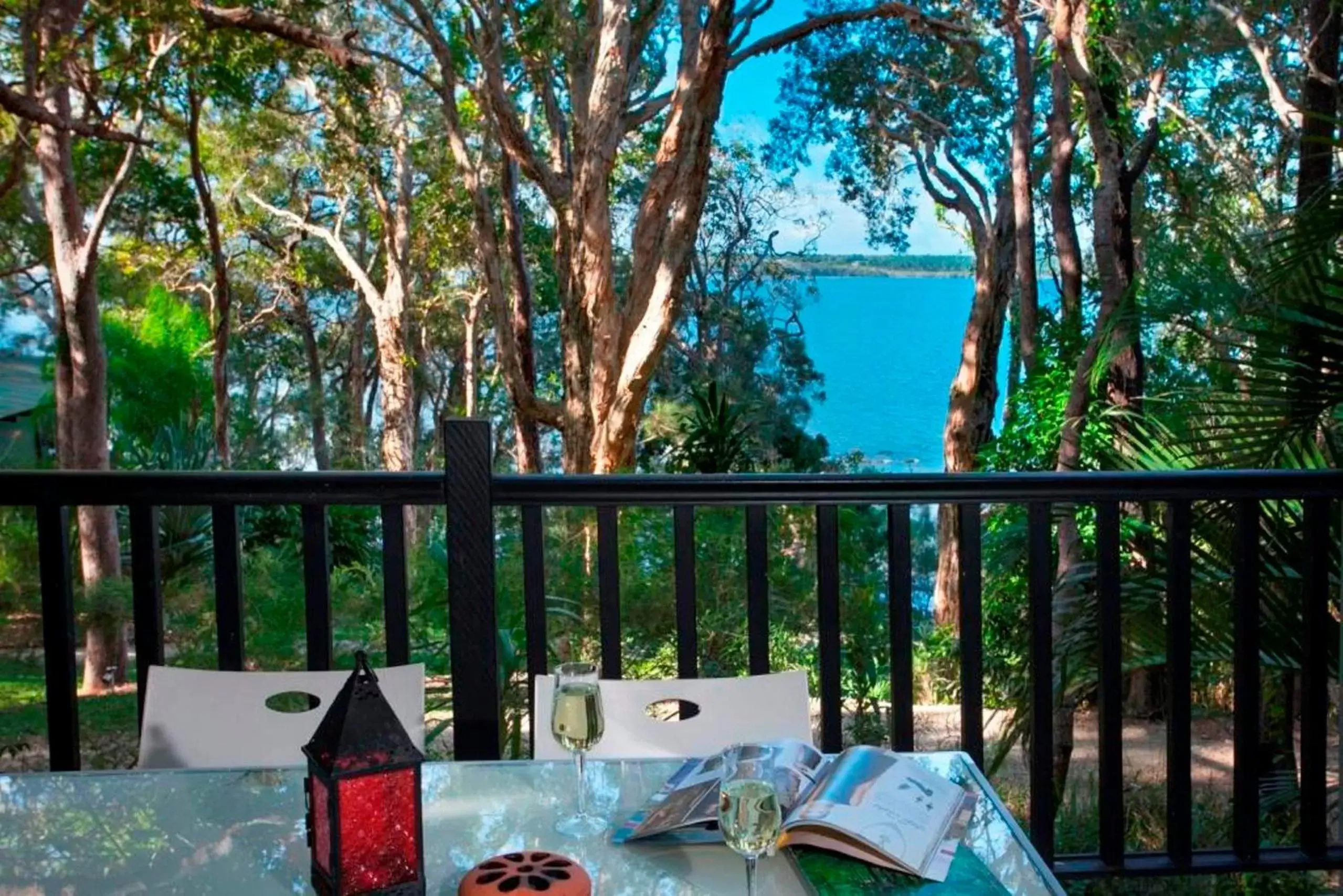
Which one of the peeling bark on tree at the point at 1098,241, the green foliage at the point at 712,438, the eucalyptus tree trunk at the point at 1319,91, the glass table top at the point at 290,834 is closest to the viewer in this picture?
the glass table top at the point at 290,834

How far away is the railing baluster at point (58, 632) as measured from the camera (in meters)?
2.03

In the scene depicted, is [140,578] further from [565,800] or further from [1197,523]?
[1197,523]

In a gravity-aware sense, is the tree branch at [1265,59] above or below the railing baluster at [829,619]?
above

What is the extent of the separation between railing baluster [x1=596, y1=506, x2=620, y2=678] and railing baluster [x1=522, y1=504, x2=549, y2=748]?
9 cm

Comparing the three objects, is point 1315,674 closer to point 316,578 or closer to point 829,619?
point 829,619

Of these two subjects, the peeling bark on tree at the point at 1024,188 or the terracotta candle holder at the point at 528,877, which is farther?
the peeling bark on tree at the point at 1024,188

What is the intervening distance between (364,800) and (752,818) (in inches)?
11.5

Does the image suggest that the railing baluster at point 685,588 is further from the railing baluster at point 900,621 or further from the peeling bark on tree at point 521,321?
the peeling bark on tree at point 521,321

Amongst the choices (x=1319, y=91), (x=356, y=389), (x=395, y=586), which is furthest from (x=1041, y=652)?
(x=356, y=389)

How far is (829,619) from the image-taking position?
2047 millimetres

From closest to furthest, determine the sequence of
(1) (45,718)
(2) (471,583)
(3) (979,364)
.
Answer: (2) (471,583), (1) (45,718), (3) (979,364)

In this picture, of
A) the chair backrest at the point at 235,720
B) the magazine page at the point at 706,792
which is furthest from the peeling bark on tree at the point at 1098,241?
the magazine page at the point at 706,792

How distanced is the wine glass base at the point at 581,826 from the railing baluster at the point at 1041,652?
1.08 metres

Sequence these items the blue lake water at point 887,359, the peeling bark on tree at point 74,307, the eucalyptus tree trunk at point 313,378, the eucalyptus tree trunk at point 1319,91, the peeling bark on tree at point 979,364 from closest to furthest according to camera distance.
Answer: the eucalyptus tree trunk at point 1319,91, the peeling bark on tree at point 74,307, the peeling bark on tree at point 979,364, the blue lake water at point 887,359, the eucalyptus tree trunk at point 313,378
